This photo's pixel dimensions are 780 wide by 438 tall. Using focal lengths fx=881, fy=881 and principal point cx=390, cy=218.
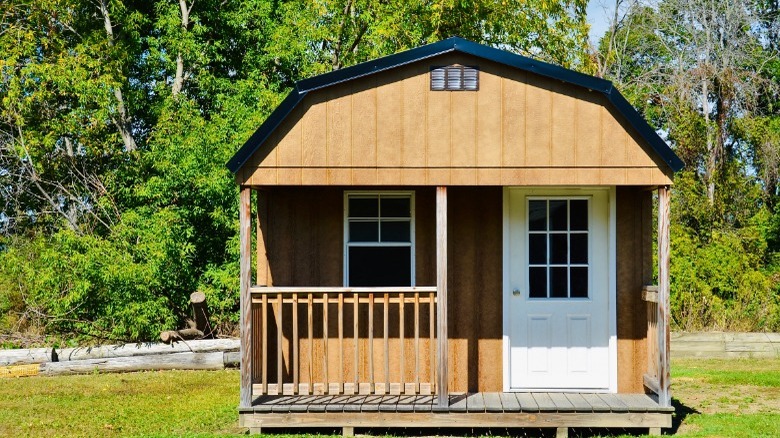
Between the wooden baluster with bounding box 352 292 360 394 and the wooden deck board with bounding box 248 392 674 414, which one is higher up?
the wooden baluster with bounding box 352 292 360 394

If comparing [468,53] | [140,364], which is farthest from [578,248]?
[140,364]

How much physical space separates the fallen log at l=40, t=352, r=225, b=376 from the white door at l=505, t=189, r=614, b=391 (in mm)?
6090

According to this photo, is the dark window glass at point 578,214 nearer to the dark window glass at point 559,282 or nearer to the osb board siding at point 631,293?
the osb board siding at point 631,293

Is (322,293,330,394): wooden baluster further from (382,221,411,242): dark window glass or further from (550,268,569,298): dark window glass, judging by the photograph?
(550,268,569,298): dark window glass

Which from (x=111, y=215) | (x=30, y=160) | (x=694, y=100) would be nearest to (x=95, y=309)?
(x=111, y=215)

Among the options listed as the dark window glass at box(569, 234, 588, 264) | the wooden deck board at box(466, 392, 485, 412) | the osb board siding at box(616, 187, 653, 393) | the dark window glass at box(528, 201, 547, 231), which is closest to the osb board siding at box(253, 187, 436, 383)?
the wooden deck board at box(466, 392, 485, 412)

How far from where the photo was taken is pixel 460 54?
8594mm

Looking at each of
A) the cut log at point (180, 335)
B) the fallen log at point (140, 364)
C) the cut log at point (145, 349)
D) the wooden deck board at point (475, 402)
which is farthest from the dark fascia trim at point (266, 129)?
the cut log at point (180, 335)

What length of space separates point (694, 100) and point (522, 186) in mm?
13737

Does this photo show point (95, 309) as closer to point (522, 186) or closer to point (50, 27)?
point (50, 27)

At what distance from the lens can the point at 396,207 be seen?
9.41m

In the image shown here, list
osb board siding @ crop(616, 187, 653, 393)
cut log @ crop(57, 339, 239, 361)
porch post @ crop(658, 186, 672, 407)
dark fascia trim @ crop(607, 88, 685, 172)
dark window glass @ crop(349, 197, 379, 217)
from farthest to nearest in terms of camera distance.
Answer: cut log @ crop(57, 339, 239, 361) → dark window glass @ crop(349, 197, 379, 217) → osb board siding @ crop(616, 187, 653, 393) → porch post @ crop(658, 186, 672, 407) → dark fascia trim @ crop(607, 88, 685, 172)

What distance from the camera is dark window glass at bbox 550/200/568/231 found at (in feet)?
30.6

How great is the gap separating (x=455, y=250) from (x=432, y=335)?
1062 mm
